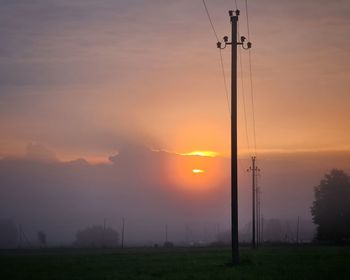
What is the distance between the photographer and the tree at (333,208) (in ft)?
343

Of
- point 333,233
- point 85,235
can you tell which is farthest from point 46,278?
point 85,235

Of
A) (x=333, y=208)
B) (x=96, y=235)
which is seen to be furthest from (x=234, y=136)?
(x=96, y=235)

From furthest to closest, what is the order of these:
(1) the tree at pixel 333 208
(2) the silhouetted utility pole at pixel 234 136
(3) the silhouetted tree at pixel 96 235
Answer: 1. (3) the silhouetted tree at pixel 96 235
2. (1) the tree at pixel 333 208
3. (2) the silhouetted utility pole at pixel 234 136

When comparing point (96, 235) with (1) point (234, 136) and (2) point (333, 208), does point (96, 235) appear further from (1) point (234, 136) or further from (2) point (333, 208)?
(1) point (234, 136)

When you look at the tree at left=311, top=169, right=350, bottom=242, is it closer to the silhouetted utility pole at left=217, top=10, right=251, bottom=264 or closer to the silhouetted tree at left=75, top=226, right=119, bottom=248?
the silhouetted utility pole at left=217, top=10, right=251, bottom=264

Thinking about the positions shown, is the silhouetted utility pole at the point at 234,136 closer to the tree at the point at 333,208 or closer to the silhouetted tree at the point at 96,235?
the tree at the point at 333,208

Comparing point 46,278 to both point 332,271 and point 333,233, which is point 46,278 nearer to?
point 332,271

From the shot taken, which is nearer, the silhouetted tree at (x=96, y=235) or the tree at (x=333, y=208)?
the tree at (x=333, y=208)

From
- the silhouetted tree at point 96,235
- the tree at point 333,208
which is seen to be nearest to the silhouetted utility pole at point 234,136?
the tree at point 333,208

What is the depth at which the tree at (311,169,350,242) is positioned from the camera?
104438mm

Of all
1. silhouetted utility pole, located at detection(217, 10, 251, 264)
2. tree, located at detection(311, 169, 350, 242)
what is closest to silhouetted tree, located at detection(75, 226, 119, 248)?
tree, located at detection(311, 169, 350, 242)

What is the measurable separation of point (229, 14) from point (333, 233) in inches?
3149

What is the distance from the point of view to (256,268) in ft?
94.8

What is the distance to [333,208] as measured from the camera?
10656 centimetres
